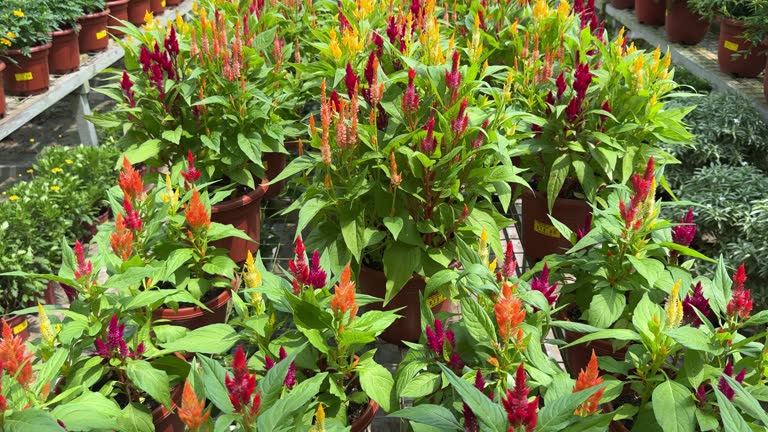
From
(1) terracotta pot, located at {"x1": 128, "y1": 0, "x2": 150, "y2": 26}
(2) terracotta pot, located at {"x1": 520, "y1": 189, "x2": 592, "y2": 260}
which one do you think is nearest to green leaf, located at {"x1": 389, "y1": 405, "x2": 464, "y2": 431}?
(2) terracotta pot, located at {"x1": 520, "y1": 189, "x2": 592, "y2": 260}

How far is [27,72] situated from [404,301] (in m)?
3.51

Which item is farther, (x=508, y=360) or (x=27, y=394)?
(x=508, y=360)

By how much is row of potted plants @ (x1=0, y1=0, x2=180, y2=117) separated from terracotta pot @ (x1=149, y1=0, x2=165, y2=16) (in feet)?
3.63

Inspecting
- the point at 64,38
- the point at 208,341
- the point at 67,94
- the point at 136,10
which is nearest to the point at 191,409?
the point at 208,341

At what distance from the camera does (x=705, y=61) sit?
228 inches

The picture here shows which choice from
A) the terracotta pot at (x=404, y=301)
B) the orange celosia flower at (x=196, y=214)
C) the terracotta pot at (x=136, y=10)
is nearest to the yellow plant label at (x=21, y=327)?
the orange celosia flower at (x=196, y=214)

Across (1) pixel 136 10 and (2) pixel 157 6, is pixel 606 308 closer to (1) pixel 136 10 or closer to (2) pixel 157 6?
(1) pixel 136 10

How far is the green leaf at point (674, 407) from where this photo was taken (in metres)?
1.66

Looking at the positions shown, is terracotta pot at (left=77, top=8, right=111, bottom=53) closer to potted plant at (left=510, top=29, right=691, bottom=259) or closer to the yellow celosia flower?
potted plant at (left=510, top=29, right=691, bottom=259)

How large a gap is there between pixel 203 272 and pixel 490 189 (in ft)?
3.89

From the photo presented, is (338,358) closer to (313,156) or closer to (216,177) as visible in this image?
(313,156)

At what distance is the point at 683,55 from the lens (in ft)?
19.6

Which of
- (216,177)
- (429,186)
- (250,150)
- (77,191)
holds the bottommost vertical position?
(77,191)

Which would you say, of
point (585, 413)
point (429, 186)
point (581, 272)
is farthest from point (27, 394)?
point (581, 272)
